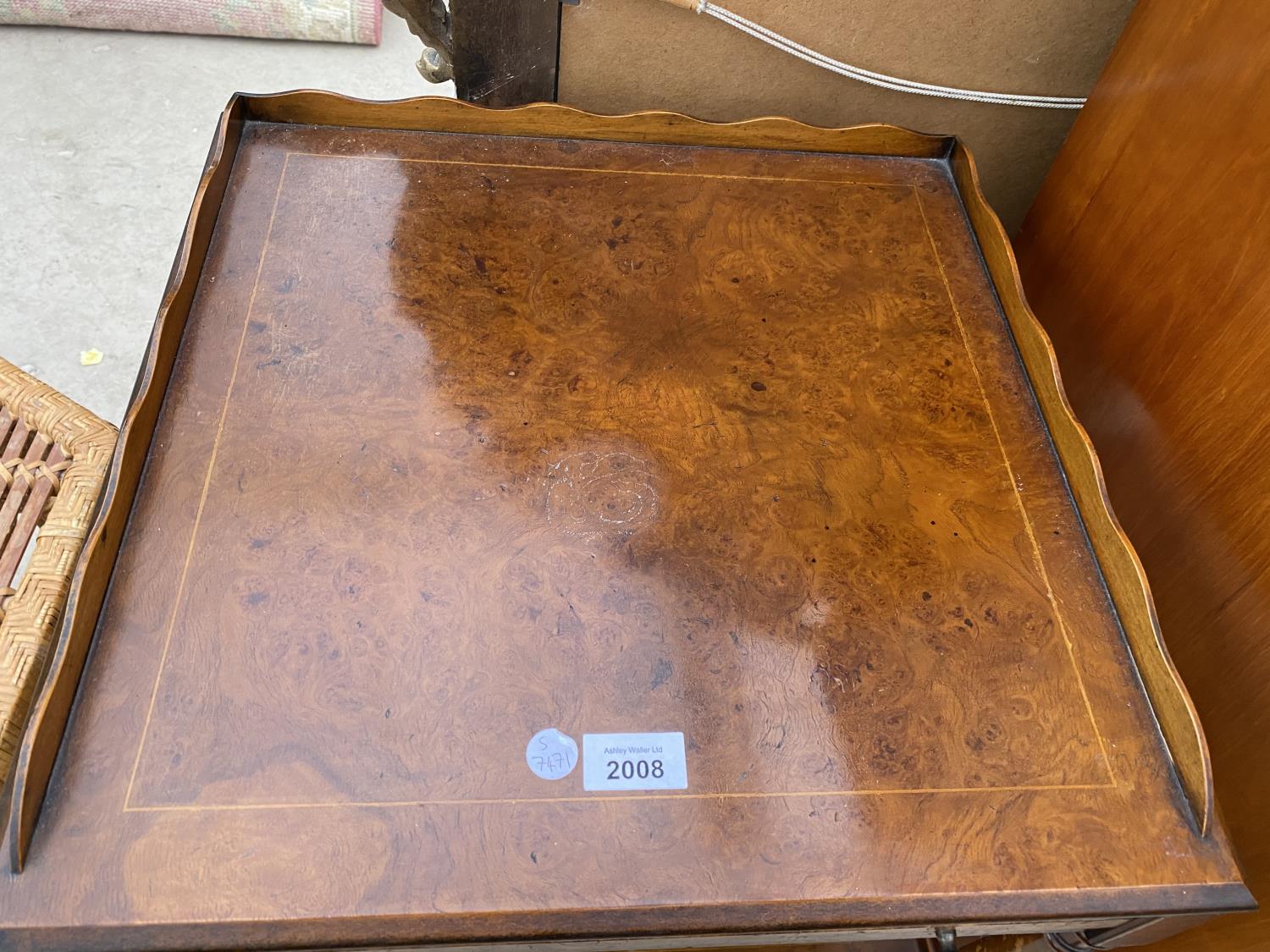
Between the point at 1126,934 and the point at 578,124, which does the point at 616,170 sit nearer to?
the point at 578,124

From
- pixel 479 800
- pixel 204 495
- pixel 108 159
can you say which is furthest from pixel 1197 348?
pixel 108 159

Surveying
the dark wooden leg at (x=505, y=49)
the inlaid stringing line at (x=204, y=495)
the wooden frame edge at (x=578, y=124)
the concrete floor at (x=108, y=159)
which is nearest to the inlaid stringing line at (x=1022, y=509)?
the wooden frame edge at (x=578, y=124)

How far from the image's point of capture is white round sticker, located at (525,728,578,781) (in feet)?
2.47

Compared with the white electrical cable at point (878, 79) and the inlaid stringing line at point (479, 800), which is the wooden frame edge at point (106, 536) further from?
the white electrical cable at point (878, 79)

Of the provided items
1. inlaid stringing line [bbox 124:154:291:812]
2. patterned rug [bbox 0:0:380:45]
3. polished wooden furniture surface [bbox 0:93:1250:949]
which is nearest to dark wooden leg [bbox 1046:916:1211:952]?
polished wooden furniture surface [bbox 0:93:1250:949]

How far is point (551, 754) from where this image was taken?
760 mm

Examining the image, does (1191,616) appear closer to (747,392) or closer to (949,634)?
(949,634)

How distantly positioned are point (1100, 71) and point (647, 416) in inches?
31.3

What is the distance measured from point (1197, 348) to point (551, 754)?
749 millimetres

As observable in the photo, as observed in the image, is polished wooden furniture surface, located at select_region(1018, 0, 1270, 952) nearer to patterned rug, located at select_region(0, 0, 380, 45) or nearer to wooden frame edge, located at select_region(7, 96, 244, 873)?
wooden frame edge, located at select_region(7, 96, 244, 873)

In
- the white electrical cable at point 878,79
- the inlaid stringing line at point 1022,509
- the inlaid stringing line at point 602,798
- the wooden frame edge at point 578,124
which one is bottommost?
the inlaid stringing line at point 602,798

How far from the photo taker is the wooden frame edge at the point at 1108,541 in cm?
77

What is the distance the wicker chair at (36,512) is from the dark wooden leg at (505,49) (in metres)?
0.62

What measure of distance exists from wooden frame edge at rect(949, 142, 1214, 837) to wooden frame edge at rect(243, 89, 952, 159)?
0.45ft
